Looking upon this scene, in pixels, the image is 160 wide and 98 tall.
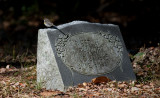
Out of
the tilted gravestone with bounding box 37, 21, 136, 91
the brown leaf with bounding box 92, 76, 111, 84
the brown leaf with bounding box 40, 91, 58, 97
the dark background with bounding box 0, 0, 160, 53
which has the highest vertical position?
the dark background with bounding box 0, 0, 160, 53

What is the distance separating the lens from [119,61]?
435 cm

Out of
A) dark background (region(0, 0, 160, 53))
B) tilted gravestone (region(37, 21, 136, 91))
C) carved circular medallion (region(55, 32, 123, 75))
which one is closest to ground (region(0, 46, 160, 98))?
tilted gravestone (region(37, 21, 136, 91))

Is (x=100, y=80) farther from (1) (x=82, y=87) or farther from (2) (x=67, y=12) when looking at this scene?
(2) (x=67, y=12)

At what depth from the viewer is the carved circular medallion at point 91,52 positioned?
402 centimetres

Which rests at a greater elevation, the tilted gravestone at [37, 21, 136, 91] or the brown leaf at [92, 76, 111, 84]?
the tilted gravestone at [37, 21, 136, 91]

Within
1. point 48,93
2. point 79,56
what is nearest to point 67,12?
point 79,56

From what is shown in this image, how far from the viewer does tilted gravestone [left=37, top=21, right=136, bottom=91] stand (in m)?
3.93

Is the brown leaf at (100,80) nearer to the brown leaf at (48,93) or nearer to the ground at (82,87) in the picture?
the ground at (82,87)

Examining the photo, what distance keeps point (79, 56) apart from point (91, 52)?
22cm

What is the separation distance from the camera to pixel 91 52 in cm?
420

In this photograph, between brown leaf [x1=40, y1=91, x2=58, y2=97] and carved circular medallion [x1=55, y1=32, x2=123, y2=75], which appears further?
carved circular medallion [x1=55, y1=32, x2=123, y2=75]

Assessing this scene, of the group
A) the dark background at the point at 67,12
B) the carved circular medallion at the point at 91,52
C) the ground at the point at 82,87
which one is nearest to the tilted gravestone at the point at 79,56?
the carved circular medallion at the point at 91,52

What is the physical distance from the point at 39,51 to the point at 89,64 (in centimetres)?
77

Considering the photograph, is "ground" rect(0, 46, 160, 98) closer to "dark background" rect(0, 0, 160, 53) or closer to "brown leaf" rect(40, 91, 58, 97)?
"brown leaf" rect(40, 91, 58, 97)
